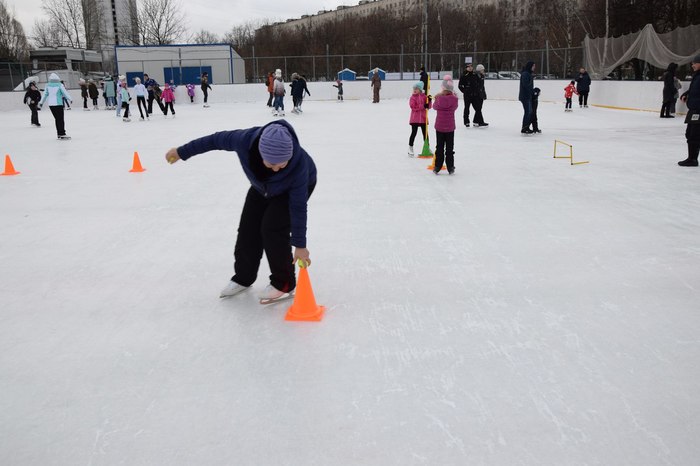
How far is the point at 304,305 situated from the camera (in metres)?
3.52

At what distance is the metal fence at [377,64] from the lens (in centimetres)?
2531

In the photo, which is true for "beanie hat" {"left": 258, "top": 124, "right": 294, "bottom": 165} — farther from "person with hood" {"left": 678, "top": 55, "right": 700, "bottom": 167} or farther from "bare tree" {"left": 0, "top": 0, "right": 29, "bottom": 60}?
"bare tree" {"left": 0, "top": 0, "right": 29, "bottom": 60}

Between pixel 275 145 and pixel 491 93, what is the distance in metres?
26.8

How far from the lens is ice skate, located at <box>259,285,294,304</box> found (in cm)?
374

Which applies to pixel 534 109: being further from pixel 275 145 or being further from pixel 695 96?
pixel 275 145

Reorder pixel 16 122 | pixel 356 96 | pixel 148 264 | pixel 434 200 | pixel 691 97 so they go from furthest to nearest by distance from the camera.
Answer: pixel 356 96 → pixel 16 122 → pixel 691 97 → pixel 434 200 → pixel 148 264

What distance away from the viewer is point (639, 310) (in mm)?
3543

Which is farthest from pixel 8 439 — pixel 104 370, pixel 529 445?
pixel 529 445

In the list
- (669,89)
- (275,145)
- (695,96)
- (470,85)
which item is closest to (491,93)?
(669,89)

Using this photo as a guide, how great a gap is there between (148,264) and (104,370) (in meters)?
1.76

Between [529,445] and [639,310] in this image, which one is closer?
[529,445]

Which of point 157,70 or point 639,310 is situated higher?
point 157,70

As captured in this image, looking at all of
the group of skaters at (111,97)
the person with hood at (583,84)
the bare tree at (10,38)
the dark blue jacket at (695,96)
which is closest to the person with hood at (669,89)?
the person with hood at (583,84)

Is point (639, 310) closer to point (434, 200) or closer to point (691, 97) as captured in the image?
point (434, 200)
